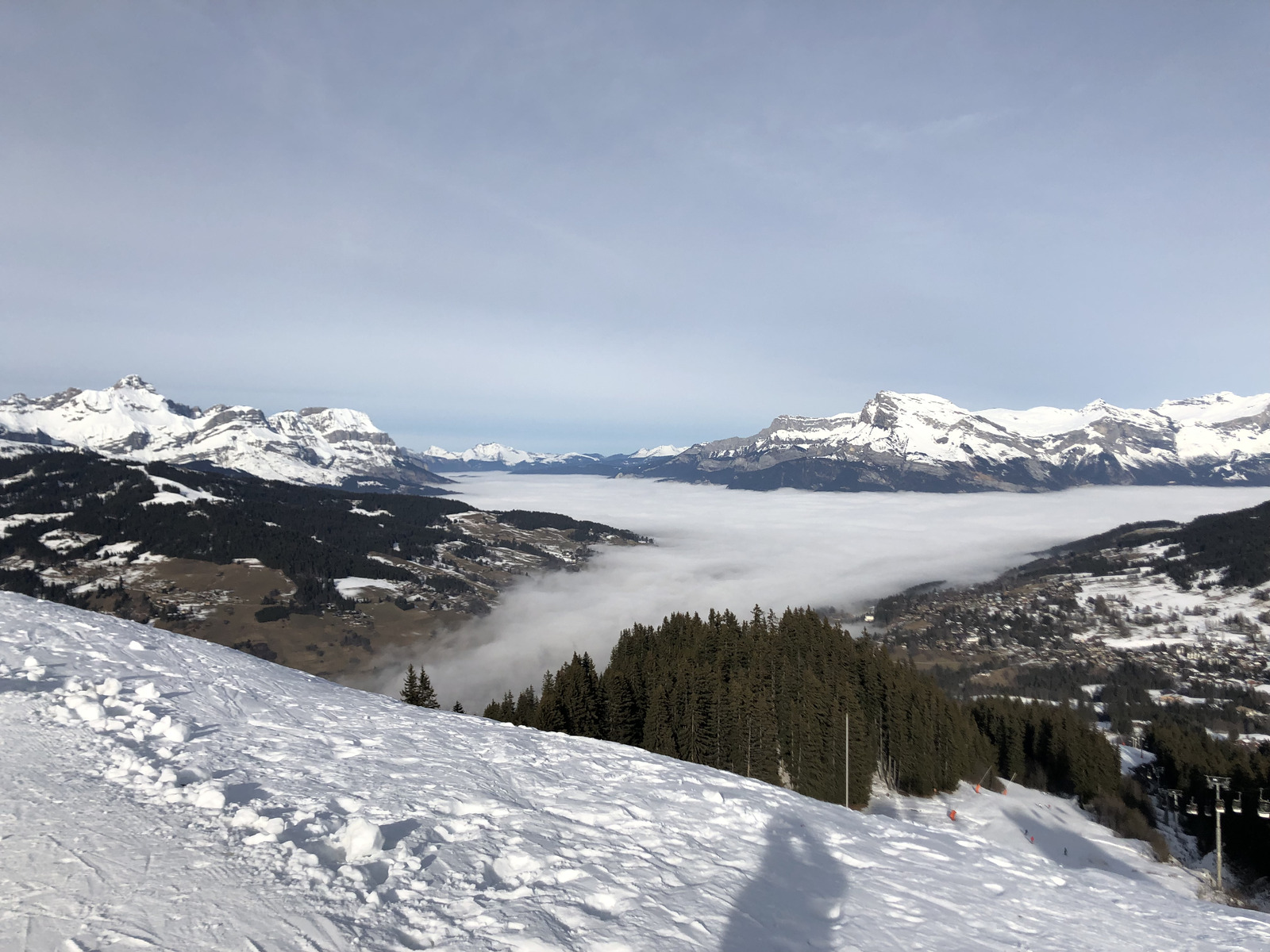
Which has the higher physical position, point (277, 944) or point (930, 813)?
point (277, 944)

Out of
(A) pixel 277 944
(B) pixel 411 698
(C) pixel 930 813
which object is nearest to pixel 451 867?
(A) pixel 277 944

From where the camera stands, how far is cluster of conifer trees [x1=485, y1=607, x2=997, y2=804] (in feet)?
183

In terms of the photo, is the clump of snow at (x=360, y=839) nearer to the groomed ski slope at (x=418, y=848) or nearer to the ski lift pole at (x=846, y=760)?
the groomed ski slope at (x=418, y=848)

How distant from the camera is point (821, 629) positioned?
85.9 meters

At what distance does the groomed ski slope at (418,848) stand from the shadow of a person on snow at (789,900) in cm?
5

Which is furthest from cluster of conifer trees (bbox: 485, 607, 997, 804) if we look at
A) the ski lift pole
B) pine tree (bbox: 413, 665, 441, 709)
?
pine tree (bbox: 413, 665, 441, 709)

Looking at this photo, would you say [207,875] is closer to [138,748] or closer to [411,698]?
[138,748]

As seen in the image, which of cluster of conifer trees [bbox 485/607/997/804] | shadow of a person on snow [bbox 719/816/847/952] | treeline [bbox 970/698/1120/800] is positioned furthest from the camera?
treeline [bbox 970/698/1120/800]

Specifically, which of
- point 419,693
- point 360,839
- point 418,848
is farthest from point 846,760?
point 360,839

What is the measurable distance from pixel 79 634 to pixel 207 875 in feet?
51.3

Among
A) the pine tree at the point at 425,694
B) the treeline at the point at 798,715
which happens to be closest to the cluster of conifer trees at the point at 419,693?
the pine tree at the point at 425,694

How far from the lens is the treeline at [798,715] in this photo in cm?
5606

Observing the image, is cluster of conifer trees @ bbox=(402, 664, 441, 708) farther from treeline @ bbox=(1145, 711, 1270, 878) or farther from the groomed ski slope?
treeline @ bbox=(1145, 711, 1270, 878)

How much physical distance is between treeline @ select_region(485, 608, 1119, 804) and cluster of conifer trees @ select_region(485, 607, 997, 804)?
0.48 ft
